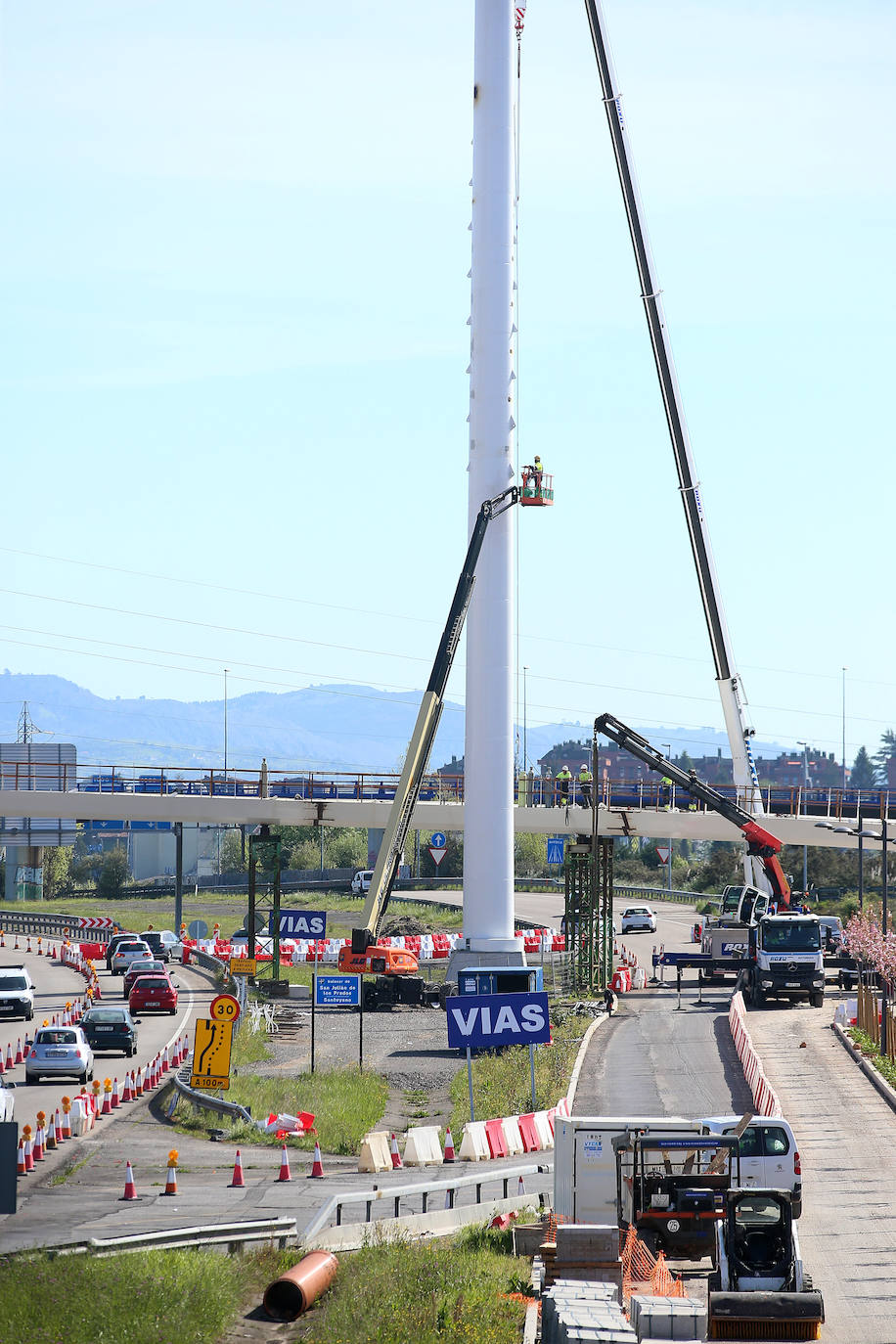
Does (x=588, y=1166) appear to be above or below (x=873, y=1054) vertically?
above

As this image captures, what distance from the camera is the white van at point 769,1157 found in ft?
81.6

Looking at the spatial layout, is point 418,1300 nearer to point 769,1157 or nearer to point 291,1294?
point 291,1294

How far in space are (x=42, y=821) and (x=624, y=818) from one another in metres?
50.9

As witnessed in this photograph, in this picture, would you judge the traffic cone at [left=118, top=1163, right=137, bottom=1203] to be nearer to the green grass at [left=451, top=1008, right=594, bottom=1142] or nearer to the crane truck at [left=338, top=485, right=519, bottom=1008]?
the green grass at [left=451, top=1008, right=594, bottom=1142]

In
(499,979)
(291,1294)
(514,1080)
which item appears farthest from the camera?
(499,979)

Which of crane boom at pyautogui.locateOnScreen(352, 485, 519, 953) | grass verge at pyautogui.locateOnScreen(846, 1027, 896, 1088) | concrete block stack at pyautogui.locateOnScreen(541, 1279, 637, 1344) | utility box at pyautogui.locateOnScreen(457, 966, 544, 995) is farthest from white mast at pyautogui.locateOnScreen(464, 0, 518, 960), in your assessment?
concrete block stack at pyautogui.locateOnScreen(541, 1279, 637, 1344)

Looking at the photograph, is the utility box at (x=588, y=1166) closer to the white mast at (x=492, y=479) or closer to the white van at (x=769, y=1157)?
the white van at (x=769, y=1157)

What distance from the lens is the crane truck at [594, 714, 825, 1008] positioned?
55.8m

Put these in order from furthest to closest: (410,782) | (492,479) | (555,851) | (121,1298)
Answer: (555,851)
(410,782)
(492,479)
(121,1298)

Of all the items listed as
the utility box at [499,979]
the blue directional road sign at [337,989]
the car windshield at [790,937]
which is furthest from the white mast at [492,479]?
the blue directional road sign at [337,989]

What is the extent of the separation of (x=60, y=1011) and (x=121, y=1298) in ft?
124

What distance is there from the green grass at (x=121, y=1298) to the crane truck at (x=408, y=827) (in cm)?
3903

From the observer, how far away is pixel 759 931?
56156mm

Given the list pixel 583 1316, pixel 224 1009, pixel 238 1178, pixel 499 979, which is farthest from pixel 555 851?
pixel 583 1316
